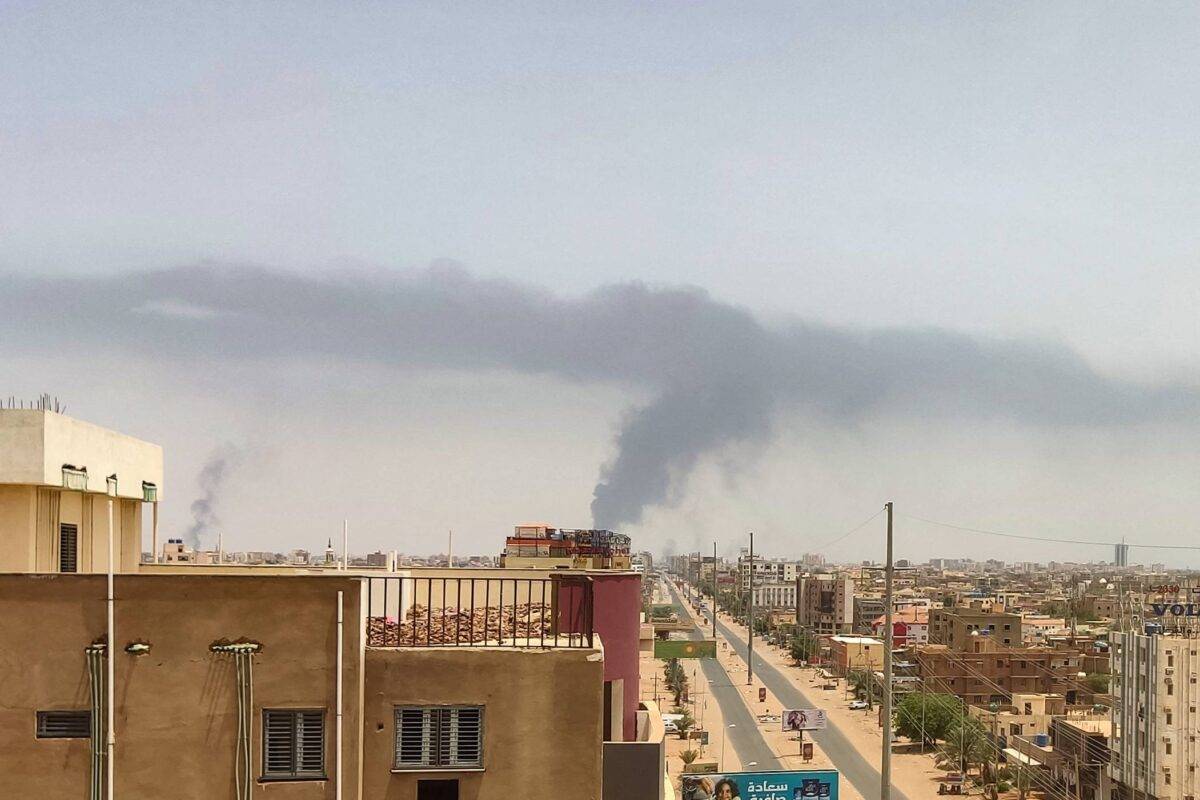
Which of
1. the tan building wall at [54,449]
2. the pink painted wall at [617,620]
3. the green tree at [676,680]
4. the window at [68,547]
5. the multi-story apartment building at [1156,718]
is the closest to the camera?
the tan building wall at [54,449]

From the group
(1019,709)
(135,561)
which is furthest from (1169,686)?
(135,561)

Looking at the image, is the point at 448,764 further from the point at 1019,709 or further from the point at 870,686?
the point at 870,686

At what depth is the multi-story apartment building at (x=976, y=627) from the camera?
Answer: 14375 cm

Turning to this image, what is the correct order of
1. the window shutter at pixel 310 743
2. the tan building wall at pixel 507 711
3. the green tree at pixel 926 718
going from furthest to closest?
the green tree at pixel 926 718 < the tan building wall at pixel 507 711 < the window shutter at pixel 310 743

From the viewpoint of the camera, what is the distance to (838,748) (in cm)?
9738

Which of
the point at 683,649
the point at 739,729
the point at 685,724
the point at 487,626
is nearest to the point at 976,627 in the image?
the point at 739,729

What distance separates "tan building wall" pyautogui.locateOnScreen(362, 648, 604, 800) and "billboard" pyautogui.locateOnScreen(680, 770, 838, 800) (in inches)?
1002

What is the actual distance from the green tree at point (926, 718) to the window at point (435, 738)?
93.5 metres

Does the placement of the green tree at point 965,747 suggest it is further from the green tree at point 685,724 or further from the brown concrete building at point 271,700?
the brown concrete building at point 271,700

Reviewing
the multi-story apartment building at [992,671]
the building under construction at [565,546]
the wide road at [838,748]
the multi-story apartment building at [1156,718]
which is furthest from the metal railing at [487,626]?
the multi-story apartment building at [992,671]

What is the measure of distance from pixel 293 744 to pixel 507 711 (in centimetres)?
226

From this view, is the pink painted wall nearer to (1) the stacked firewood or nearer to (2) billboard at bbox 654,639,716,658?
(1) the stacked firewood

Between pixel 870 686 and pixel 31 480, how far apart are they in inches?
4744

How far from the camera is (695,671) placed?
15488 cm
